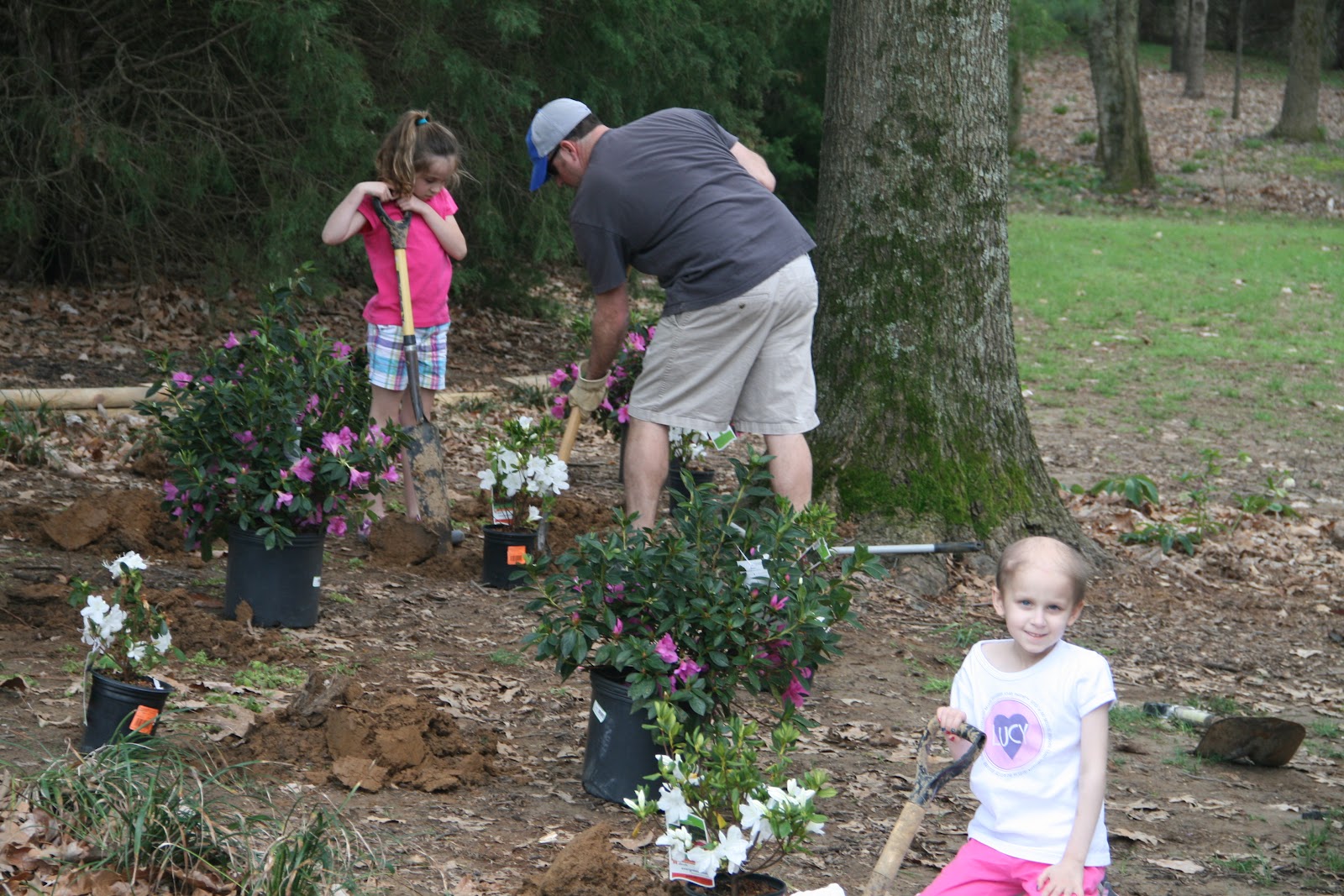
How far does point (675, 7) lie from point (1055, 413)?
3.98 meters

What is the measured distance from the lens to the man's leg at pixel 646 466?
463 cm

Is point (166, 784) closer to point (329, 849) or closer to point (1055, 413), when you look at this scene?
point (329, 849)

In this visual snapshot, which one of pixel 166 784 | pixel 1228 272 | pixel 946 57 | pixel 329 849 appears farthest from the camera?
pixel 1228 272

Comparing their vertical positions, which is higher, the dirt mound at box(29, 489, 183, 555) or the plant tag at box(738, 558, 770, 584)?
the plant tag at box(738, 558, 770, 584)

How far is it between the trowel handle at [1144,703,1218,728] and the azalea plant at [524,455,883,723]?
1.76m

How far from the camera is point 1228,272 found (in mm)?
15164

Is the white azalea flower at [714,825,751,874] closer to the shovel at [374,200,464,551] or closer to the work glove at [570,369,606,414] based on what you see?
the work glove at [570,369,606,414]

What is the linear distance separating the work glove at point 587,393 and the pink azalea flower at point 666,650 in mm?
2006

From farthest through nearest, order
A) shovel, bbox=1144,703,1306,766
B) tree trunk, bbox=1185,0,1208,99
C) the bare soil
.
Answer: tree trunk, bbox=1185,0,1208,99 → shovel, bbox=1144,703,1306,766 → the bare soil

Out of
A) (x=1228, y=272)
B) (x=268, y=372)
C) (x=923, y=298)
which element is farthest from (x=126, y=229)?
(x=1228, y=272)

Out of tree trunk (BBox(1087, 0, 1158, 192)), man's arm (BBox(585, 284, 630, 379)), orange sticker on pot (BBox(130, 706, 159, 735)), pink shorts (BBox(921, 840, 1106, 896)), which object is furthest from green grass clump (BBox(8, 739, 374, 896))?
tree trunk (BBox(1087, 0, 1158, 192))

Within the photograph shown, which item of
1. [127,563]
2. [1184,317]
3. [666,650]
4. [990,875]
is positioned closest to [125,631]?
[127,563]

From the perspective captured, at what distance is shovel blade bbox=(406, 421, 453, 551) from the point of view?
5578 millimetres

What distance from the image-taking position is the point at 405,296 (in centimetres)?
555
